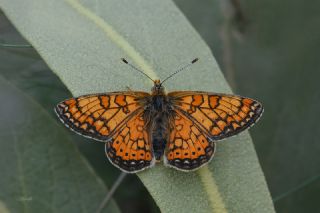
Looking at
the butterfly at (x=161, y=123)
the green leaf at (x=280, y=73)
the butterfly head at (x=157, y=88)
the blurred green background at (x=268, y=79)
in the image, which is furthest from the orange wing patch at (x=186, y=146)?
the green leaf at (x=280, y=73)

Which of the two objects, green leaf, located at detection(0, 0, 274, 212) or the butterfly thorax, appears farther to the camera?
the butterfly thorax

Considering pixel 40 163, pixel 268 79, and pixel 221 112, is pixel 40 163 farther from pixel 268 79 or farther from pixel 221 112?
pixel 268 79

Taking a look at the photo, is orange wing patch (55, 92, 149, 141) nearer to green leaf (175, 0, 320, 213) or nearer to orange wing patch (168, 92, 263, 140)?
orange wing patch (168, 92, 263, 140)

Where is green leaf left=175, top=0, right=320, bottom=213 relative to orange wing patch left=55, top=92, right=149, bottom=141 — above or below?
below

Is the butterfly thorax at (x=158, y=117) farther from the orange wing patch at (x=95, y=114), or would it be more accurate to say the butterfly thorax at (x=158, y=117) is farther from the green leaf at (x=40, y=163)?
the green leaf at (x=40, y=163)

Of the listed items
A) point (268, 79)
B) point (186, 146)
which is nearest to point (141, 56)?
point (186, 146)

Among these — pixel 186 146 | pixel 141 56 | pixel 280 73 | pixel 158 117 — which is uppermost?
pixel 141 56

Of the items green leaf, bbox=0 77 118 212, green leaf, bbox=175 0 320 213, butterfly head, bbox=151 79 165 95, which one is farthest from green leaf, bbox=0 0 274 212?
green leaf, bbox=175 0 320 213
